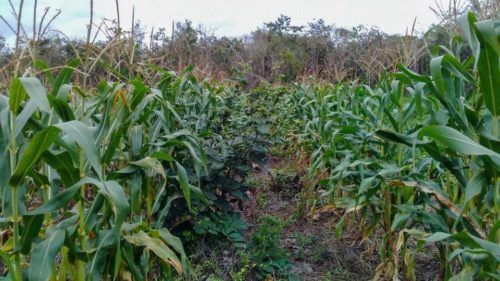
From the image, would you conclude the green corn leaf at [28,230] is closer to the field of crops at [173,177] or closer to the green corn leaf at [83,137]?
the field of crops at [173,177]

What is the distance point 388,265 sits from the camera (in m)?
2.69

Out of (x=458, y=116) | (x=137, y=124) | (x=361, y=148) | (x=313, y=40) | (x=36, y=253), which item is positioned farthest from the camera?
(x=313, y=40)

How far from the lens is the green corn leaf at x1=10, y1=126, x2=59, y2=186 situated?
1.41 m

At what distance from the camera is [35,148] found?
1.43 metres

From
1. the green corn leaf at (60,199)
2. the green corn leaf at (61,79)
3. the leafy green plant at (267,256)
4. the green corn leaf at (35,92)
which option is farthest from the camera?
the leafy green plant at (267,256)

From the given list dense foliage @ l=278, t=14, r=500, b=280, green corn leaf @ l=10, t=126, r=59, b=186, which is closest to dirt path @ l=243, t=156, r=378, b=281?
dense foliage @ l=278, t=14, r=500, b=280

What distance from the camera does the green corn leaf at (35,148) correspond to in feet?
4.62

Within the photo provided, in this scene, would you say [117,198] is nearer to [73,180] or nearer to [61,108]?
[73,180]

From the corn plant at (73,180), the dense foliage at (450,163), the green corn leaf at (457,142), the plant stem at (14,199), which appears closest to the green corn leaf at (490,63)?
the dense foliage at (450,163)

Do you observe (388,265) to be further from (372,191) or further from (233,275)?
(233,275)

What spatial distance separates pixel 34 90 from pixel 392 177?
199 centimetres

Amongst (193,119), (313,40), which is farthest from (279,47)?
(193,119)

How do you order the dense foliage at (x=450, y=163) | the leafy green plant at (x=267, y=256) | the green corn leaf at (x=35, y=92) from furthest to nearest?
the leafy green plant at (x=267, y=256) → the dense foliage at (x=450, y=163) → the green corn leaf at (x=35, y=92)

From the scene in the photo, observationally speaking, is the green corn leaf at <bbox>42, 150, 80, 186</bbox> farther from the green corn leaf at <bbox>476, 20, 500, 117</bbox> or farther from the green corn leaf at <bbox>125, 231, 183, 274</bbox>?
the green corn leaf at <bbox>476, 20, 500, 117</bbox>
